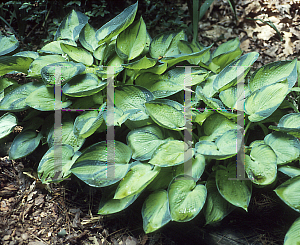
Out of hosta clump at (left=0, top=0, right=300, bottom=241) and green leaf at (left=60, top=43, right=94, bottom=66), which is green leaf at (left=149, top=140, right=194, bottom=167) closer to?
hosta clump at (left=0, top=0, right=300, bottom=241)

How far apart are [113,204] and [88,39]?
0.98 metres

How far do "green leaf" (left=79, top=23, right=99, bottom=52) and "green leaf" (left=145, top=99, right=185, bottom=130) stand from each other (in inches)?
23.7

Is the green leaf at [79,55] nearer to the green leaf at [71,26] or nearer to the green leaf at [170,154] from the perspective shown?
the green leaf at [71,26]

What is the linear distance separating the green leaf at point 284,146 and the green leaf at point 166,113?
16.5 inches

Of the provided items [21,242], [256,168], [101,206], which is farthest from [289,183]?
[21,242]

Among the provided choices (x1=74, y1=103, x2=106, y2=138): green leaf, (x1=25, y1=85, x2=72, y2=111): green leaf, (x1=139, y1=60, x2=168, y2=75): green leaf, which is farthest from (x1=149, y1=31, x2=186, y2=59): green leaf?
(x1=25, y1=85, x2=72, y2=111): green leaf

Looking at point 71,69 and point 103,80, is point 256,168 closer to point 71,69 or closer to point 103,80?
point 103,80

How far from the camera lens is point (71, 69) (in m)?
1.26

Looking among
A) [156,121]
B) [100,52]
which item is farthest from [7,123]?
[156,121]

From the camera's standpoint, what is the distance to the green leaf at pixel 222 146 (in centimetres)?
100

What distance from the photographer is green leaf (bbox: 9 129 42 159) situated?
4.35ft

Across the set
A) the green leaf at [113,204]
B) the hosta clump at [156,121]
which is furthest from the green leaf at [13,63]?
the green leaf at [113,204]

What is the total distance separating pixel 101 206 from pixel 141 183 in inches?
10.9

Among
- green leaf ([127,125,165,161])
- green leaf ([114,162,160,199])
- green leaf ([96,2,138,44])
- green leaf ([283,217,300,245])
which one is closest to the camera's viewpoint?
green leaf ([283,217,300,245])
